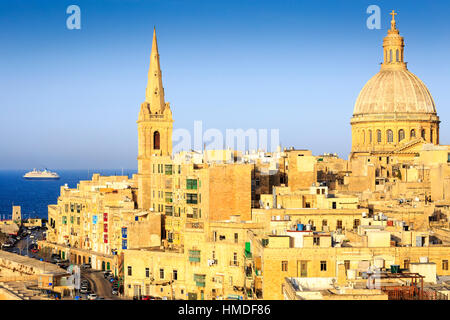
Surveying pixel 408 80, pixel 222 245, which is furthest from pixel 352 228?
pixel 408 80

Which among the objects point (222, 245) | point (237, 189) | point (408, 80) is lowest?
point (222, 245)

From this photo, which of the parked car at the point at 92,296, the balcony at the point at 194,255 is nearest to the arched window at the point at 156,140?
the parked car at the point at 92,296

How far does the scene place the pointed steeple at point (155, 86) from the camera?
75.4 metres

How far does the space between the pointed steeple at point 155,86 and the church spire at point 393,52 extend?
76.6ft

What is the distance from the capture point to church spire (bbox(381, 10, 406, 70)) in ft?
265

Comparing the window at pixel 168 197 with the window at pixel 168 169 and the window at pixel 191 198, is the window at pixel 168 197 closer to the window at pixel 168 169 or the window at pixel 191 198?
the window at pixel 168 169

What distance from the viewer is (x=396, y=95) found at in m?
78.4

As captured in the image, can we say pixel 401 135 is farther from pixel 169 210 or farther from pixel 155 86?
pixel 169 210

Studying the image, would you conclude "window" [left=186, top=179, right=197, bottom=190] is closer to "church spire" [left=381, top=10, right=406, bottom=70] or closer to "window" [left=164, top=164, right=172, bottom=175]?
"window" [left=164, top=164, right=172, bottom=175]
